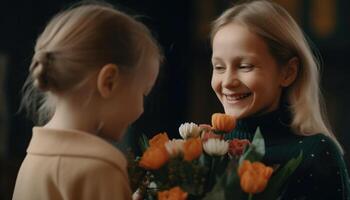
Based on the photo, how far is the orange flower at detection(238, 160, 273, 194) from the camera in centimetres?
111

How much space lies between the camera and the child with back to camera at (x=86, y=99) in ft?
3.66

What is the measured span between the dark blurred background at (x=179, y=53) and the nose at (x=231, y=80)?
2733mm

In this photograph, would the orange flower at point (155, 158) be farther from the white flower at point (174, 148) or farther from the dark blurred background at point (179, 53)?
the dark blurred background at point (179, 53)

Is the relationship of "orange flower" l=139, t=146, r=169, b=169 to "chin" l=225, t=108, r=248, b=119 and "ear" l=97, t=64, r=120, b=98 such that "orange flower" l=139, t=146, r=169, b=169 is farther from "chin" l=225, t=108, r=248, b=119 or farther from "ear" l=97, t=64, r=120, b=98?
"chin" l=225, t=108, r=248, b=119

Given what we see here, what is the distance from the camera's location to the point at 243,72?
142 cm

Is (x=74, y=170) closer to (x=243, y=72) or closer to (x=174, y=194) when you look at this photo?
(x=174, y=194)

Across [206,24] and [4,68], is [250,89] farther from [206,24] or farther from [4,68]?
[206,24]

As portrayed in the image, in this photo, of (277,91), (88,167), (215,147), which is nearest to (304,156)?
(277,91)

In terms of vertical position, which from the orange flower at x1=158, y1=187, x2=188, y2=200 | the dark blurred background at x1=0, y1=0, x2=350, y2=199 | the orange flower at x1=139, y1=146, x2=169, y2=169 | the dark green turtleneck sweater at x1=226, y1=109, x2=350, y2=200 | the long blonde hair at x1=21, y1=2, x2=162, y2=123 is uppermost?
the long blonde hair at x1=21, y1=2, x2=162, y2=123

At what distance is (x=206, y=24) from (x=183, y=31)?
17 cm

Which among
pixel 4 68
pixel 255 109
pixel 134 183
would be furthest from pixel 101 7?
pixel 4 68

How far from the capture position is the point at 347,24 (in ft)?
15.6

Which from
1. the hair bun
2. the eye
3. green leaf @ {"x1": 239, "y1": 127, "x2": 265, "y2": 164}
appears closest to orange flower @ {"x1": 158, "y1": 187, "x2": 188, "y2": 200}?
green leaf @ {"x1": 239, "y1": 127, "x2": 265, "y2": 164}

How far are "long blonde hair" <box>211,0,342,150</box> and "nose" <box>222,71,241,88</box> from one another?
0.09 m
